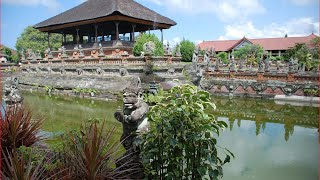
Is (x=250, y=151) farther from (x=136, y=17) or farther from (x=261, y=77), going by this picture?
(x=136, y=17)

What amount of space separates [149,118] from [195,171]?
86 centimetres

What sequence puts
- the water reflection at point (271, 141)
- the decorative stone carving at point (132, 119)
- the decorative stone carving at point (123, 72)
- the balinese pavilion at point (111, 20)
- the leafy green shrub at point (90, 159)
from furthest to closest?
1. the balinese pavilion at point (111, 20)
2. the decorative stone carving at point (123, 72)
3. the water reflection at point (271, 141)
4. the decorative stone carving at point (132, 119)
5. the leafy green shrub at point (90, 159)

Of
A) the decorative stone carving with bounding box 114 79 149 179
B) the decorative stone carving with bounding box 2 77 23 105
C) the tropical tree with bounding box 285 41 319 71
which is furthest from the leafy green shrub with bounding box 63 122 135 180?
the tropical tree with bounding box 285 41 319 71

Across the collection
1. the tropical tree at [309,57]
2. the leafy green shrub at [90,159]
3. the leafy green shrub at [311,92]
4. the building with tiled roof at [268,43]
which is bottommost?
the leafy green shrub at [311,92]

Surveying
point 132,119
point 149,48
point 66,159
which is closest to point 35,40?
point 149,48

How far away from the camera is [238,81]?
16.9 m

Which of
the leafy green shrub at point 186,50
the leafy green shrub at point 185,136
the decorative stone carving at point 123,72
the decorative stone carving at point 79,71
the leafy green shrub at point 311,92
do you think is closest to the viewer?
the leafy green shrub at point 185,136

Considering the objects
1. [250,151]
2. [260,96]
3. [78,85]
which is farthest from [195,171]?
[78,85]

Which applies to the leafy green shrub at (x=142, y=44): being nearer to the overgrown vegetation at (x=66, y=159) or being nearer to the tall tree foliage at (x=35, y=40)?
the overgrown vegetation at (x=66, y=159)

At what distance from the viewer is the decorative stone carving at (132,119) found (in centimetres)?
363

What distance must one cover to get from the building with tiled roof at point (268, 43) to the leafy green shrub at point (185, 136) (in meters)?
43.0

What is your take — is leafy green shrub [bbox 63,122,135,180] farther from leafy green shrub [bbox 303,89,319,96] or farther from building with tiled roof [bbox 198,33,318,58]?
building with tiled roof [bbox 198,33,318,58]

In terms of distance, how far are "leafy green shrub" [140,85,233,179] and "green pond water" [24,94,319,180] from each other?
1.43 metres

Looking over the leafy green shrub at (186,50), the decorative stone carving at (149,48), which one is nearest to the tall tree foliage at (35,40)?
the leafy green shrub at (186,50)
